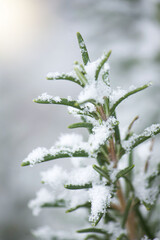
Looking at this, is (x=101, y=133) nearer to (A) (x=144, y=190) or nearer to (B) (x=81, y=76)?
(B) (x=81, y=76)

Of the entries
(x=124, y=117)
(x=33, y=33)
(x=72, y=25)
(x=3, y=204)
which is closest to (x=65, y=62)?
(x=72, y=25)

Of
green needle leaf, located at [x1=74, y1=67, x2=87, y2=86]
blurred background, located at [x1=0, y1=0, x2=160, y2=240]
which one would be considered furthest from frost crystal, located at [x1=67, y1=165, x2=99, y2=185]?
blurred background, located at [x1=0, y1=0, x2=160, y2=240]

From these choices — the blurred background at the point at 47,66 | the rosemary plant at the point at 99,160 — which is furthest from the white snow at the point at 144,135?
the blurred background at the point at 47,66

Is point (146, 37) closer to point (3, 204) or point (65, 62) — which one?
point (65, 62)

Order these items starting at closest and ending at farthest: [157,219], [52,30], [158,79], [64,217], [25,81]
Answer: [157,219]
[64,217]
[158,79]
[25,81]
[52,30]

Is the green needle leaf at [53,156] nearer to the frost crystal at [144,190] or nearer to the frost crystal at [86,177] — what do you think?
the frost crystal at [86,177]

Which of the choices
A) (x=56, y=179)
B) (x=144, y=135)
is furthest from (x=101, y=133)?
(x=56, y=179)

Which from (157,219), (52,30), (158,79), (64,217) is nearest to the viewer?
(157,219)

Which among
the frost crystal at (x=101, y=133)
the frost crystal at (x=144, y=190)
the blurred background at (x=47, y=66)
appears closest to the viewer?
the frost crystal at (x=101, y=133)
